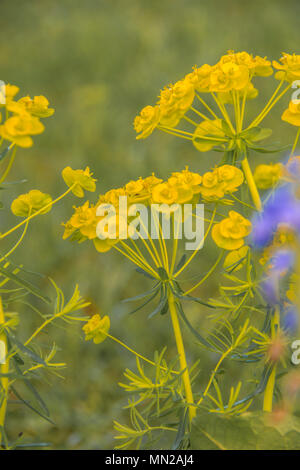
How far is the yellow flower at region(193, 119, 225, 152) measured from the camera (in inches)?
39.2

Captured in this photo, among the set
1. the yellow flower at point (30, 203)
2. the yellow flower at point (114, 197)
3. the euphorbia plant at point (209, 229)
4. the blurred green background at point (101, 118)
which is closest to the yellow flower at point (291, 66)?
the euphorbia plant at point (209, 229)

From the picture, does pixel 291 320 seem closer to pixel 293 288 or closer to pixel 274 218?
pixel 293 288

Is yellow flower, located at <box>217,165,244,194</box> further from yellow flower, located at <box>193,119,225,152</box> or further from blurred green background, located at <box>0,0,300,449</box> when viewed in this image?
blurred green background, located at <box>0,0,300,449</box>

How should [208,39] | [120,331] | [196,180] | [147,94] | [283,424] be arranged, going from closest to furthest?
[196,180] < [283,424] < [120,331] < [147,94] < [208,39]

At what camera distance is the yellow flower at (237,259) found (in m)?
0.99

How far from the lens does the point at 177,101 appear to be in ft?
3.13

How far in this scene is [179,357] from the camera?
101cm

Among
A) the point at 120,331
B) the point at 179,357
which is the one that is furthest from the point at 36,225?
the point at 179,357

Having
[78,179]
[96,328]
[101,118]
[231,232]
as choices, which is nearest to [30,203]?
[78,179]

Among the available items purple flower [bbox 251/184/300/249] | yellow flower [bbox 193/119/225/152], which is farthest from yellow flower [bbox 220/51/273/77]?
purple flower [bbox 251/184/300/249]

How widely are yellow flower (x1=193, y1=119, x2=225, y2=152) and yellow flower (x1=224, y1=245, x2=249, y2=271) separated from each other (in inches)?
6.7

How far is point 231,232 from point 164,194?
11 cm
